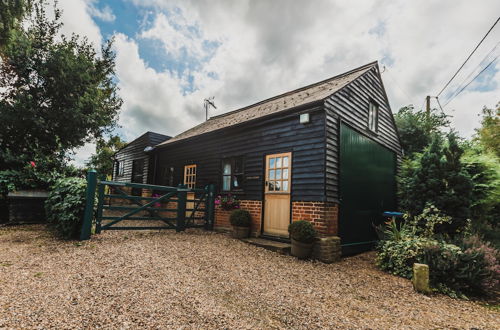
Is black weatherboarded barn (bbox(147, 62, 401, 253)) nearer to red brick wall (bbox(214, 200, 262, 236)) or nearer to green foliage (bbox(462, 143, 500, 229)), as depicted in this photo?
red brick wall (bbox(214, 200, 262, 236))

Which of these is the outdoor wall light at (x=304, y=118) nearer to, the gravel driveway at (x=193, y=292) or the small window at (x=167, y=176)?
the gravel driveway at (x=193, y=292)

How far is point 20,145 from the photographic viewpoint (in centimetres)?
805

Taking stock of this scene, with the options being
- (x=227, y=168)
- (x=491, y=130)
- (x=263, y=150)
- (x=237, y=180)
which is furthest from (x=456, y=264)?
(x=491, y=130)

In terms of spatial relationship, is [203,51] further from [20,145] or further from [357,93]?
[20,145]

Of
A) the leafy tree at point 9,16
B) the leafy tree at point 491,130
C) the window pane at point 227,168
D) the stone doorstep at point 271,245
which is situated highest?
the leafy tree at point 9,16

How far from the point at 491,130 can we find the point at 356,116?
13.1 metres

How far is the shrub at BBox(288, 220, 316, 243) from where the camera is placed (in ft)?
16.5

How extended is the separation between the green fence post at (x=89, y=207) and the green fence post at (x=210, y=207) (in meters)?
3.49

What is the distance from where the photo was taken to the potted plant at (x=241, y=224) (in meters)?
6.53

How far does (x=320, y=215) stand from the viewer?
5441 mm

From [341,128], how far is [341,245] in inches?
118

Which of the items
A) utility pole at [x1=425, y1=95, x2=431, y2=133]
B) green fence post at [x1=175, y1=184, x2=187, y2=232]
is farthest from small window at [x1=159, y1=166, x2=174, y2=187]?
utility pole at [x1=425, y1=95, x2=431, y2=133]

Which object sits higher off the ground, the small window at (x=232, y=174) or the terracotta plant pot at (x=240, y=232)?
the small window at (x=232, y=174)

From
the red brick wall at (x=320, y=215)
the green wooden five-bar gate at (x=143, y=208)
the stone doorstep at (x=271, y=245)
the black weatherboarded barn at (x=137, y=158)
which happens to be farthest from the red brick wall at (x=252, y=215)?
the black weatherboarded barn at (x=137, y=158)
